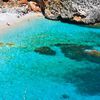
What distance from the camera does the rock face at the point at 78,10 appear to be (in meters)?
40.6

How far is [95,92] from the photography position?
25.0 m

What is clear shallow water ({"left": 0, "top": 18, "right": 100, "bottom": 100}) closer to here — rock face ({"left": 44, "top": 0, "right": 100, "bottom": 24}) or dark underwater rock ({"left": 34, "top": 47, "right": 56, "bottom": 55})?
dark underwater rock ({"left": 34, "top": 47, "right": 56, "bottom": 55})

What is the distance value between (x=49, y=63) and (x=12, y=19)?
12.5 m

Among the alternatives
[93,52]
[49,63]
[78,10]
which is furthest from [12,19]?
[93,52]

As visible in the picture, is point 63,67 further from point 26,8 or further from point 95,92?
point 26,8

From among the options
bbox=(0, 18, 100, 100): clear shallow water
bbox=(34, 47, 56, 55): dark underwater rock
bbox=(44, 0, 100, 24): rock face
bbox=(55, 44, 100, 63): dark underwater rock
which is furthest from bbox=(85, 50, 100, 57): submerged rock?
bbox=(44, 0, 100, 24): rock face

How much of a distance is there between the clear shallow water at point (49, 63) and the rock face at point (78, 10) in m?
1.52

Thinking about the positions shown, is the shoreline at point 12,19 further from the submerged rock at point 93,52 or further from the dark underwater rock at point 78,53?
the submerged rock at point 93,52

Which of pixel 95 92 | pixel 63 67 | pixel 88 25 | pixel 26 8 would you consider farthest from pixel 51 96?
pixel 26 8

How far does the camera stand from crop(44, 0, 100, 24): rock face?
4062cm

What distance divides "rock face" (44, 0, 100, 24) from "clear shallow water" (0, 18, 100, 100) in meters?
1.52

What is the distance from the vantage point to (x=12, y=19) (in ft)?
133

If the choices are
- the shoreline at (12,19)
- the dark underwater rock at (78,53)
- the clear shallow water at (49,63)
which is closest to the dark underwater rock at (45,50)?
the clear shallow water at (49,63)

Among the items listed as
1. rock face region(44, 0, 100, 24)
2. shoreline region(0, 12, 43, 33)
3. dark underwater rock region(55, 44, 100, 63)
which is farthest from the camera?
rock face region(44, 0, 100, 24)
